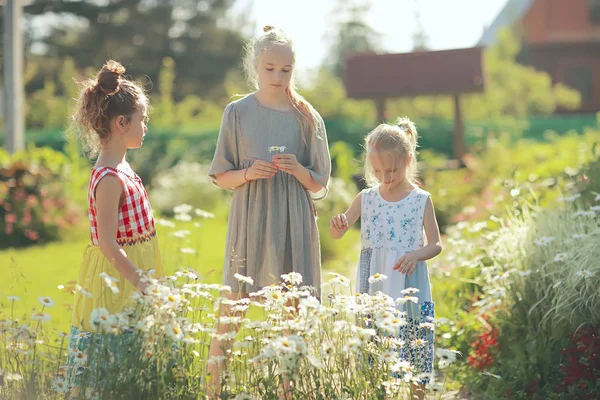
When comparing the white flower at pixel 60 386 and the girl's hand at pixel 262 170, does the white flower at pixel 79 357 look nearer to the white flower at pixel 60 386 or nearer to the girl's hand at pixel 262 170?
the white flower at pixel 60 386

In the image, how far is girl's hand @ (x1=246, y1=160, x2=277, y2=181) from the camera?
3.75 m

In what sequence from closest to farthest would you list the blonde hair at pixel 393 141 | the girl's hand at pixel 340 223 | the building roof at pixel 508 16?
the girl's hand at pixel 340 223 < the blonde hair at pixel 393 141 < the building roof at pixel 508 16

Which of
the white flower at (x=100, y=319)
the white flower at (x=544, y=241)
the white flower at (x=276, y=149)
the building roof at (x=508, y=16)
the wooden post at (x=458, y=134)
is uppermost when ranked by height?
the building roof at (x=508, y=16)

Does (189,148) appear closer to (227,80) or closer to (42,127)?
(42,127)

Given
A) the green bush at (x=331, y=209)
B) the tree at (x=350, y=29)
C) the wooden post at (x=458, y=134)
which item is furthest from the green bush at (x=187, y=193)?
the tree at (x=350, y=29)

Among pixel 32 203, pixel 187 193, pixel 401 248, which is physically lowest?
pixel 401 248

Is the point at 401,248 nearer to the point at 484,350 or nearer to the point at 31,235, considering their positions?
the point at 484,350

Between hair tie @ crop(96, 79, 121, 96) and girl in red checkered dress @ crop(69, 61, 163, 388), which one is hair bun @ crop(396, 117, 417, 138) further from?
hair tie @ crop(96, 79, 121, 96)

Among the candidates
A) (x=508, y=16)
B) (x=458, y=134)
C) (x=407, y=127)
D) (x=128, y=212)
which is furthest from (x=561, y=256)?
(x=508, y=16)

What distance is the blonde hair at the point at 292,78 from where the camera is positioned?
378 cm

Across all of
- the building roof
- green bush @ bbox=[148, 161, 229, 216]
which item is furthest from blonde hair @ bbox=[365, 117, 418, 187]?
the building roof

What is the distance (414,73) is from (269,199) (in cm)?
1025

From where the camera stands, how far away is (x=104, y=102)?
11.2 ft

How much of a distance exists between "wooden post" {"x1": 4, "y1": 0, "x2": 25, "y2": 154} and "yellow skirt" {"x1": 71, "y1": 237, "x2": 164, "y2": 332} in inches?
376
